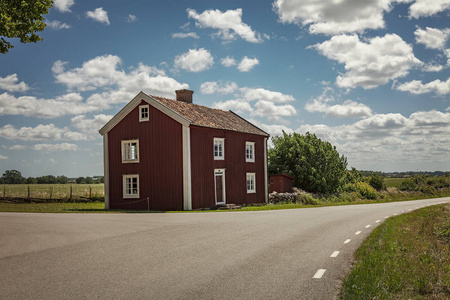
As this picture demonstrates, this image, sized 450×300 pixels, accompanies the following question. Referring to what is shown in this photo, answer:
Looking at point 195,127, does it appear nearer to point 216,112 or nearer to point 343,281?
point 216,112

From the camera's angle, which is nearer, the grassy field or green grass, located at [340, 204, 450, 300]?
green grass, located at [340, 204, 450, 300]

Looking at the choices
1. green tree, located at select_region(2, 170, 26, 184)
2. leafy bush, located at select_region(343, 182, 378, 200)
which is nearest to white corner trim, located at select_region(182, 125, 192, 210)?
leafy bush, located at select_region(343, 182, 378, 200)

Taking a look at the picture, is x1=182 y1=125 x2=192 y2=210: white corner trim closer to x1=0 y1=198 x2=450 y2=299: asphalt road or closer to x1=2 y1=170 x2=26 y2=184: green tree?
x1=0 y1=198 x2=450 y2=299: asphalt road

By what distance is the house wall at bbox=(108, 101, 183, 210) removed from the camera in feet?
95.8

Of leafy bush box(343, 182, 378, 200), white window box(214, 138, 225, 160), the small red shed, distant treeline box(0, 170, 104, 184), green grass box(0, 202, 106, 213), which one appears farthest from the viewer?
distant treeline box(0, 170, 104, 184)

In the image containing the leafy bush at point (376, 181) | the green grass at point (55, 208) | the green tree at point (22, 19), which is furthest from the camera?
the leafy bush at point (376, 181)

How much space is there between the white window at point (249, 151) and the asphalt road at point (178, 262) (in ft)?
66.5

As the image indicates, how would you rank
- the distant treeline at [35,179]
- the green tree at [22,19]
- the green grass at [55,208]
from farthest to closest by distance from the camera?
the distant treeline at [35,179]
the green grass at [55,208]
the green tree at [22,19]

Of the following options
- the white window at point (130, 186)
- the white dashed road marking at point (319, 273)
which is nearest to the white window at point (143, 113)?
the white window at point (130, 186)

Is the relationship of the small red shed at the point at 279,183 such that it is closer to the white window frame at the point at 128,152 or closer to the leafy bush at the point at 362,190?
the leafy bush at the point at 362,190

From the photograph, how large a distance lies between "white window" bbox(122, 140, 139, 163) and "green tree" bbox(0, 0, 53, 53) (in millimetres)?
15027

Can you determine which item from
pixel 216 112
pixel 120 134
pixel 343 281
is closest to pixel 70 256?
pixel 343 281

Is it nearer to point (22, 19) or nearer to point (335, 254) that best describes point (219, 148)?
point (22, 19)

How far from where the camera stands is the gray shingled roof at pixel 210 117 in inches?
1212
